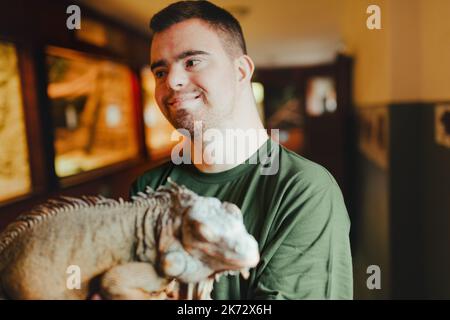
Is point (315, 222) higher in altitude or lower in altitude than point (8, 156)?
lower

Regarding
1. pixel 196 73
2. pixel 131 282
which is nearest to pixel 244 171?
pixel 196 73

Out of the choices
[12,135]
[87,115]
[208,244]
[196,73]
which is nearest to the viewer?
[208,244]

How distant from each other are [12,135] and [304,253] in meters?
1.54

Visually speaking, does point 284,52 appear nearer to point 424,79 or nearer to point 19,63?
point 424,79

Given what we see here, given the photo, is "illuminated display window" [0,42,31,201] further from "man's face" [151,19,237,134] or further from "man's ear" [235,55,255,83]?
"man's ear" [235,55,255,83]

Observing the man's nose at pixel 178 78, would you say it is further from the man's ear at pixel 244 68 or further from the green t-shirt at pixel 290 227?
the green t-shirt at pixel 290 227

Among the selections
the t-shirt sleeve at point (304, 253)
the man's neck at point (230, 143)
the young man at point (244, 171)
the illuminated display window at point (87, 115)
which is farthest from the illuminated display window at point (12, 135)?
the t-shirt sleeve at point (304, 253)

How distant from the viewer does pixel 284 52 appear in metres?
1.70

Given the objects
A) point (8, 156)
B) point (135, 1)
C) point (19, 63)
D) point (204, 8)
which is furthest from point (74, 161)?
point (204, 8)

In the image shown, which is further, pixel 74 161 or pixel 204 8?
pixel 74 161

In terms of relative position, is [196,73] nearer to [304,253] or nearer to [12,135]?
[304,253]

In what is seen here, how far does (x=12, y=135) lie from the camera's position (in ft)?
6.10

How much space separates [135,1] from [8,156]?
3.30ft

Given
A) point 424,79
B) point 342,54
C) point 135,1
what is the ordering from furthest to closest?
point 342,54 < point 424,79 < point 135,1
